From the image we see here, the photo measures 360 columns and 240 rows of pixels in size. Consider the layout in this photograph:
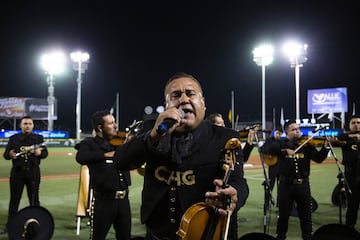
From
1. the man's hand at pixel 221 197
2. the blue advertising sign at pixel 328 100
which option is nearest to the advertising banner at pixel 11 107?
the blue advertising sign at pixel 328 100

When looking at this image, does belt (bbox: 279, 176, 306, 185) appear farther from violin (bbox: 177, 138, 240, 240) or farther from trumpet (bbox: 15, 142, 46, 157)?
trumpet (bbox: 15, 142, 46, 157)

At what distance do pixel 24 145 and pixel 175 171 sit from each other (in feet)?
23.0

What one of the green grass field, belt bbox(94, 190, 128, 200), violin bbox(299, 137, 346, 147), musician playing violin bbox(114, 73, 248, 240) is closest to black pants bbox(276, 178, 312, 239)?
the green grass field

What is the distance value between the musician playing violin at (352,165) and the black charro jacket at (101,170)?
459cm

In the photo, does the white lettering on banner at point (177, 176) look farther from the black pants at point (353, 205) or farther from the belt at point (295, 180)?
the black pants at point (353, 205)

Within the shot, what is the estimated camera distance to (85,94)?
91.8m

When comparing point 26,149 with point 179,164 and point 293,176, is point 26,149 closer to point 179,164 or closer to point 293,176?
point 293,176

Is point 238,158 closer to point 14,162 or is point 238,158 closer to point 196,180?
point 196,180

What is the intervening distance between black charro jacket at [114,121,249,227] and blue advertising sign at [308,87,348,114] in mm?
35523

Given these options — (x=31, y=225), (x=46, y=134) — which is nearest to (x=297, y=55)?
(x=31, y=225)

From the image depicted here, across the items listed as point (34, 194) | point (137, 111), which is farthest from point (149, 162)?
point (137, 111)

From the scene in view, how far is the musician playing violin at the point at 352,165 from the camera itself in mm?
7445

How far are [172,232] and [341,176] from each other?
22.1ft

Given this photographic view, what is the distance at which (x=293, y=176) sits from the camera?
695cm
